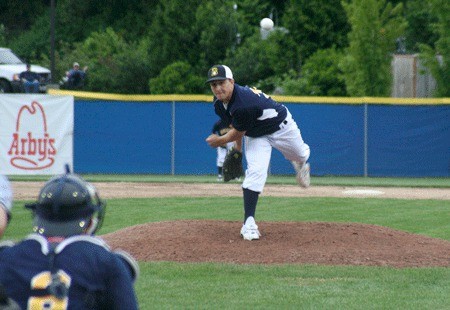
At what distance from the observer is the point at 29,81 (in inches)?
1329

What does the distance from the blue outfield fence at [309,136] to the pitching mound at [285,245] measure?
13.0m

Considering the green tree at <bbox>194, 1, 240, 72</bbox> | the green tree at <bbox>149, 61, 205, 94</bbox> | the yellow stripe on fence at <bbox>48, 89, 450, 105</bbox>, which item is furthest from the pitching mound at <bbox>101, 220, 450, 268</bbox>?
the green tree at <bbox>194, 1, 240, 72</bbox>

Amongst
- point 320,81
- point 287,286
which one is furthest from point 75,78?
point 287,286

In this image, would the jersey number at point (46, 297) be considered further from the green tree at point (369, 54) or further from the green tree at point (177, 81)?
the green tree at point (177, 81)

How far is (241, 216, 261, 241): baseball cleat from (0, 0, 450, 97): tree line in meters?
16.1

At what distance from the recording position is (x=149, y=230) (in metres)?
10.5

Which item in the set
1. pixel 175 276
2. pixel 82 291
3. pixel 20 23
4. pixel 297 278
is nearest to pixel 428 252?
pixel 297 278

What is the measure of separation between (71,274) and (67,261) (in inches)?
1.9

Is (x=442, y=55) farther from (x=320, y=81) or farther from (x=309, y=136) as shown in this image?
(x=320, y=81)

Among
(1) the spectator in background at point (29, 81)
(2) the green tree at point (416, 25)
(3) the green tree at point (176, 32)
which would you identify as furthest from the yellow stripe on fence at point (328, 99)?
(2) the green tree at point (416, 25)

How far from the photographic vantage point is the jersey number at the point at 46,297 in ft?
11.4

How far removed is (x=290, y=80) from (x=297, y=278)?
21895 millimetres

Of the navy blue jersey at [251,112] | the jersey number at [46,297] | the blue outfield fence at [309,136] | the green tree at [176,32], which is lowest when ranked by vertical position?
the blue outfield fence at [309,136]

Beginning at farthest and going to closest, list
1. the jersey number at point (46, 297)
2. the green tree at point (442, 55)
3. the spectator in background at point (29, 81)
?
the spectator in background at point (29, 81), the green tree at point (442, 55), the jersey number at point (46, 297)
